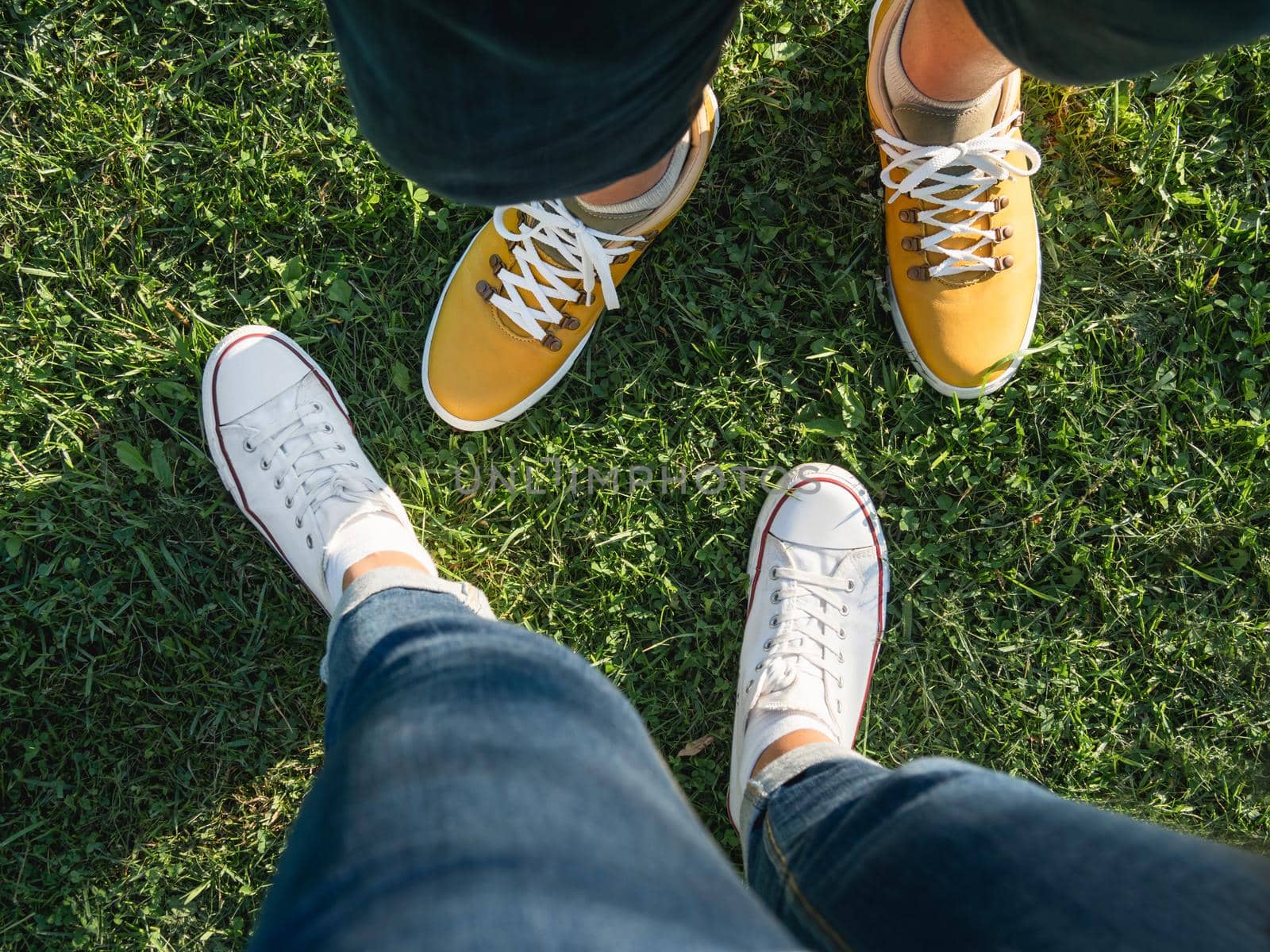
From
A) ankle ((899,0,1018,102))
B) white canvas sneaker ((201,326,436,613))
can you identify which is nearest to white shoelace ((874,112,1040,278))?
ankle ((899,0,1018,102))

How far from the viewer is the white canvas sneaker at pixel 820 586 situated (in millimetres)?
1956

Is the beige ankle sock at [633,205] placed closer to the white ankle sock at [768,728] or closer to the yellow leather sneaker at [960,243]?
the yellow leather sneaker at [960,243]

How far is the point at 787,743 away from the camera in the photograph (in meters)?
1.75

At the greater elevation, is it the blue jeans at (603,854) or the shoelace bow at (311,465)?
the blue jeans at (603,854)

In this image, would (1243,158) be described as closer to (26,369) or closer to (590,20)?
(590,20)

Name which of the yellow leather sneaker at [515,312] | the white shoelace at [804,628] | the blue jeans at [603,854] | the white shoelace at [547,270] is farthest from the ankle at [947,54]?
the blue jeans at [603,854]

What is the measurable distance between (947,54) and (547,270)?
100 centimetres

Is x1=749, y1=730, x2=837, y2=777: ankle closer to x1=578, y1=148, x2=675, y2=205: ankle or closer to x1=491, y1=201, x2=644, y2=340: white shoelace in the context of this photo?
x1=491, y1=201, x2=644, y2=340: white shoelace

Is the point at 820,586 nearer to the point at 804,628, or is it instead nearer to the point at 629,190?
the point at 804,628

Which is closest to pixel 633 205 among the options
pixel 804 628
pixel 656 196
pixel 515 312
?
pixel 656 196

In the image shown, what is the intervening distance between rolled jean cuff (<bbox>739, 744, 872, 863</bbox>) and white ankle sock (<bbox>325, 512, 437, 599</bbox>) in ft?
3.06

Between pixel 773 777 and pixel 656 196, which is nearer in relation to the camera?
pixel 773 777

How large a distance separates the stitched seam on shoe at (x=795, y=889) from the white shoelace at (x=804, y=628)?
536 millimetres

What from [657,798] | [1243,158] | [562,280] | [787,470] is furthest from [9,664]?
[1243,158]
